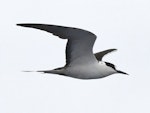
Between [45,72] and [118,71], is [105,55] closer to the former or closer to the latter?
[118,71]

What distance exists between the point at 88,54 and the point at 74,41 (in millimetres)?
890

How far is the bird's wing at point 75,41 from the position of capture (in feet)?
56.9

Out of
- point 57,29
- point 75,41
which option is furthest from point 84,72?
point 57,29

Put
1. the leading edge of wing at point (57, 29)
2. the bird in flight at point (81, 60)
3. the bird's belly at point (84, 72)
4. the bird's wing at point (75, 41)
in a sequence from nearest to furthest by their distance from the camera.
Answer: the leading edge of wing at point (57, 29)
the bird's wing at point (75, 41)
the bird in flight at point (81, 60)
the bird's belly at point (84, 72)

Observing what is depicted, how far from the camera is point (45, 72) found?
19.0 metres

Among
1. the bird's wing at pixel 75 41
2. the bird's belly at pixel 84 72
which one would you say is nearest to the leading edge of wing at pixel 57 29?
the bird's wing at pixel 75 41

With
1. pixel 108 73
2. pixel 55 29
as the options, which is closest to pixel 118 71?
pixel 108 73

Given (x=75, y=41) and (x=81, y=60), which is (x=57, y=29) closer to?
(x=75, y=41)

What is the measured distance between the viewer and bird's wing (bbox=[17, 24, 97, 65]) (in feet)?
56.9

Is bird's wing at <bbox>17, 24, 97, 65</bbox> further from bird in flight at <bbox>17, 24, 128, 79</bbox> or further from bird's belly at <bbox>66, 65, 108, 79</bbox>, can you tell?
bird's belly at <bbox>66, 65, 108, 79</bbox>

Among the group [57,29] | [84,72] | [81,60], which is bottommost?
[84,72]

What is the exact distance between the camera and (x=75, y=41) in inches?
727

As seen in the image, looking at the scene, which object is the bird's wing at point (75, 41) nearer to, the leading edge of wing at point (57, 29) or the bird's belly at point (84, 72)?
the leading edge of wing at point (57, 29)

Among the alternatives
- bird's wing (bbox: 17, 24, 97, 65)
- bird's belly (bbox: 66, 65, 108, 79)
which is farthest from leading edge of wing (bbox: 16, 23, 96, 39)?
bird's belly (bbox: 66, 65, 108, 79)
